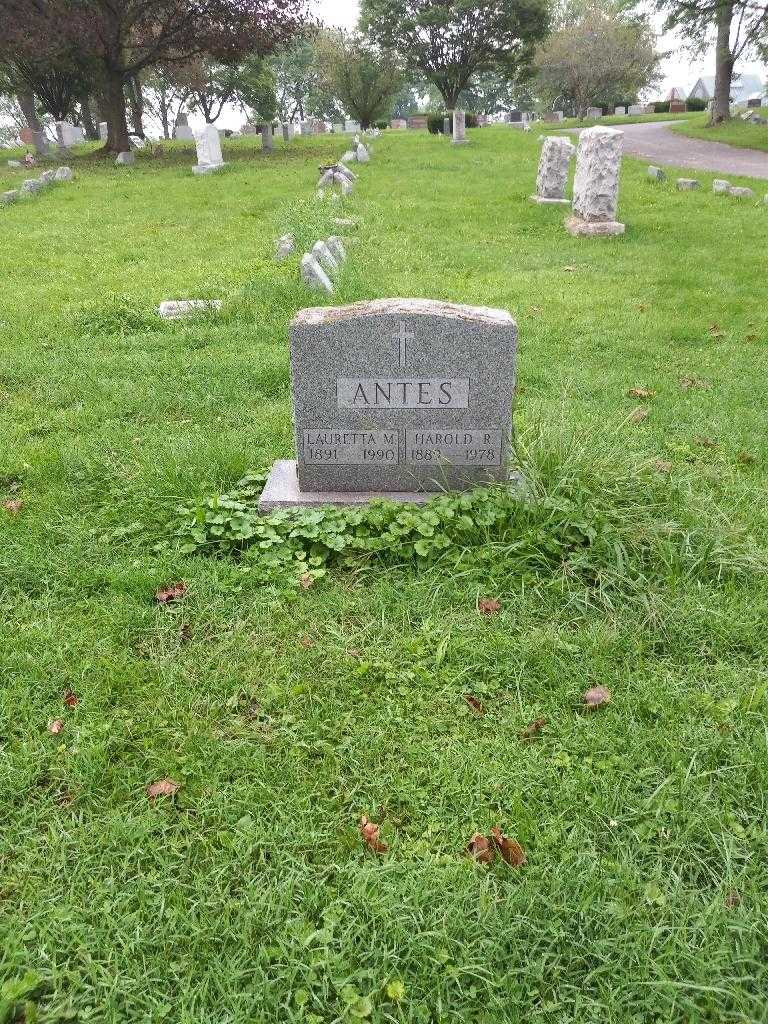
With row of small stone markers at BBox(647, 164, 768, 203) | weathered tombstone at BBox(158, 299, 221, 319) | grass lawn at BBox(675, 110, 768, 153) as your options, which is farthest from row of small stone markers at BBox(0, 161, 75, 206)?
grass lawn at BBox(675, 110, 768, 153)

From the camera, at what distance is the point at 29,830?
7.61 feet

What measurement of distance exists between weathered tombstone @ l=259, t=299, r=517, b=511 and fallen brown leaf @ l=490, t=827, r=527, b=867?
7.00 ft

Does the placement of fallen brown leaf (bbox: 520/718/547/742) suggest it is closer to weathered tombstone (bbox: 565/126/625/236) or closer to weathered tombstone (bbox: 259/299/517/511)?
weathered tombstone (bbox: 259/299/517/511)

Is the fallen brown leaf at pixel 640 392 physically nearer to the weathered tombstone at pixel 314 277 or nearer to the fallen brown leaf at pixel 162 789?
the weathered tombstone at pixel 314 277

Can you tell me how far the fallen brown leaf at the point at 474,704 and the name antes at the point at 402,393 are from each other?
175 centimetres

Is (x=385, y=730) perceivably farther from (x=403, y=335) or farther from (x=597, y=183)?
(x=597, y=183)

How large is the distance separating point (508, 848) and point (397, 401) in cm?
244

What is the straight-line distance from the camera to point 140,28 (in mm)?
23859

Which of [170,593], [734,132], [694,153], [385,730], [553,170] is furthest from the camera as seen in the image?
[734,132]

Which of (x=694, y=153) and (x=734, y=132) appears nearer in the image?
(x=694, y=153)

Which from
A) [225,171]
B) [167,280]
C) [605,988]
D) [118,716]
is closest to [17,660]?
[118,716]

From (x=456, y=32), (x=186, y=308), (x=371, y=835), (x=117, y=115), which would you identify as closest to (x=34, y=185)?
(x=117, y=115)

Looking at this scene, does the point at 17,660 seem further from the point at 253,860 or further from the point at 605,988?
the point at 605,988

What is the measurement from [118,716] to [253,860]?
0.87 m
